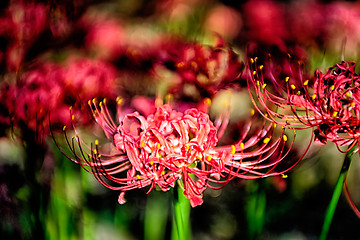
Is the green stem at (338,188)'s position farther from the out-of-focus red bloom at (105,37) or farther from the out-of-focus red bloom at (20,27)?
the out-of-focus red bloom at (20,27)

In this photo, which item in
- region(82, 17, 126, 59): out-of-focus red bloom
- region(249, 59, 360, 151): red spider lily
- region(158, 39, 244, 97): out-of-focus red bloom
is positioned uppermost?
region(82, 17, 126, 59): out-of-focus red bloom

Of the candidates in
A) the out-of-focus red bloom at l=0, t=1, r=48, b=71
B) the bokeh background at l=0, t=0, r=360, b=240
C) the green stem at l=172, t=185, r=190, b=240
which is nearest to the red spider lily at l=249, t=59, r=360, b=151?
the bokeh background at l=0, t=0, r=360, b=240

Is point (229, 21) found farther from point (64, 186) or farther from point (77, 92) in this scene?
point (64, 186)

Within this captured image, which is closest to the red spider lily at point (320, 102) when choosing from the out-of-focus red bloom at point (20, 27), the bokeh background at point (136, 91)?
the bokeh background at point (136, 91)

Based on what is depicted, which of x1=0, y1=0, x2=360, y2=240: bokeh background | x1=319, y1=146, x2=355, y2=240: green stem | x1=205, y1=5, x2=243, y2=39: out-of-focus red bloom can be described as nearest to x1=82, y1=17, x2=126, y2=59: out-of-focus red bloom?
x1=0, y1=0, x2=360, y2=240: bokeh background

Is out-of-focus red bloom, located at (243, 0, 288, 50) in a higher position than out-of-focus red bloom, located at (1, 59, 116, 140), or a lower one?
higher

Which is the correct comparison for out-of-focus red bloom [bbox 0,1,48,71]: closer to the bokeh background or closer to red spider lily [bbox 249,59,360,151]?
the bokeh background

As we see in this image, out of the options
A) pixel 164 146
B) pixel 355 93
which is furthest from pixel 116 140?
pixel 355 93
